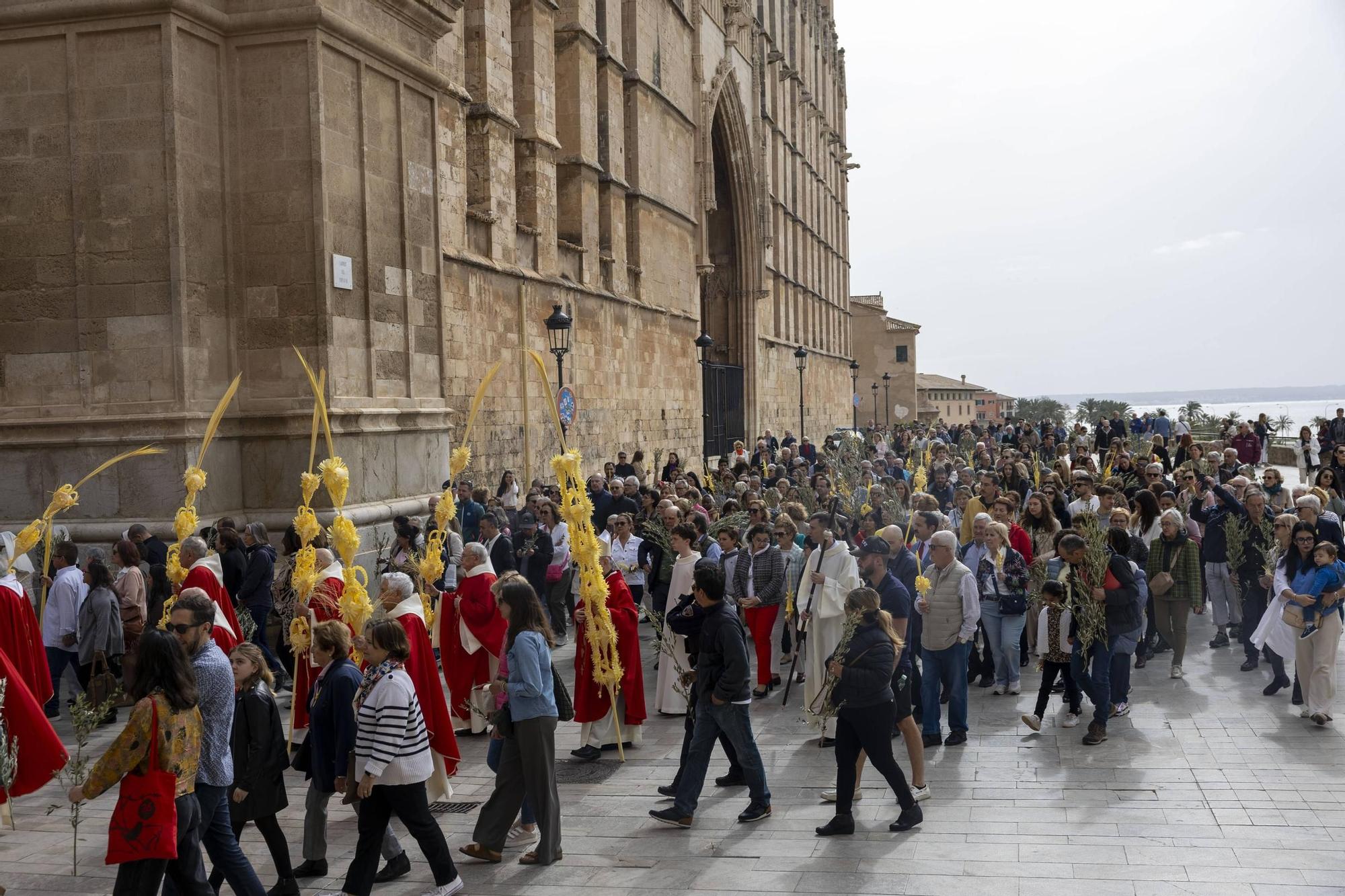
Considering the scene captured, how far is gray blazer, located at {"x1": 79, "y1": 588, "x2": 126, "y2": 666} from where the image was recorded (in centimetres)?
1041

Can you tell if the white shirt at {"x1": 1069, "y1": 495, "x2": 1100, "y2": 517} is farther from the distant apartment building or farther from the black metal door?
the distant apartment building

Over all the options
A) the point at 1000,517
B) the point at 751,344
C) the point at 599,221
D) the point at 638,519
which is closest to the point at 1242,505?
the point at 1000,517

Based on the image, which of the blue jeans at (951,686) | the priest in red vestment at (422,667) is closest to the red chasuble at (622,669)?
the priest in red vestment at (422,667)

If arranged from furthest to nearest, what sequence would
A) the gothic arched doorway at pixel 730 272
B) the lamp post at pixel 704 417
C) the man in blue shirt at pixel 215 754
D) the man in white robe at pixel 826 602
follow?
the gothic arched doorway at pixel 730 272, the lamp post at pixel 704 417, the man in white robe at pixel 826 602, the man in blue shirt at pixel 215 754

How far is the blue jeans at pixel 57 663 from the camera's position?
10719mm

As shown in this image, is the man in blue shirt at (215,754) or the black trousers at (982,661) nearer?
the man in blue shirt at (215,754)

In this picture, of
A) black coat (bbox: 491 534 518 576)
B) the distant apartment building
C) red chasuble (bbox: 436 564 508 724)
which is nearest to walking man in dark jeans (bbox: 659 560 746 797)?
red chasuble (bbox: 436 564 508 724)

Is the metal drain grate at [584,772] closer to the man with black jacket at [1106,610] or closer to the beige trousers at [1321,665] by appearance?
the man with black jacket at [1106,610]

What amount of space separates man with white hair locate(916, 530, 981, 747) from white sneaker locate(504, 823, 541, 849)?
327 centimetres

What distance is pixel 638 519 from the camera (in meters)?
15.2

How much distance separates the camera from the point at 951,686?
9461 millimetres

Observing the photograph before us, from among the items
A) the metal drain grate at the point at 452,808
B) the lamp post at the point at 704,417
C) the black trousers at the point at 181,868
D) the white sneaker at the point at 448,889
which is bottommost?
the metal drain grate at the point at 452,808

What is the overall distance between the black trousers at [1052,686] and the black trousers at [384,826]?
5.19m

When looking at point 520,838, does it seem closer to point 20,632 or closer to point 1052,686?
point 20,632
